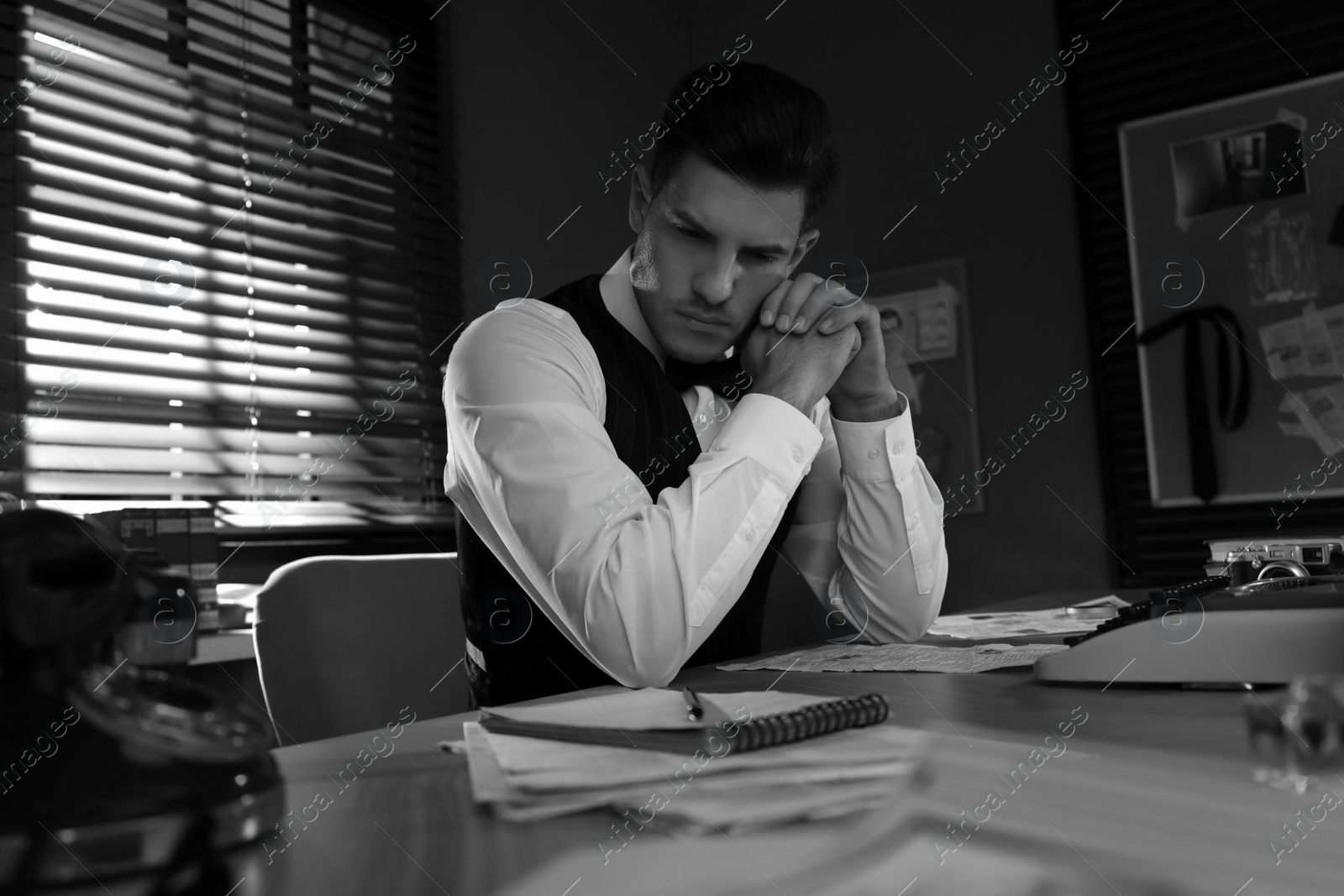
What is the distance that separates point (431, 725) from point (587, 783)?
30 centimetres

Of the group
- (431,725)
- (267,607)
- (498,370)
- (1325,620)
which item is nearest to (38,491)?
(267,607)

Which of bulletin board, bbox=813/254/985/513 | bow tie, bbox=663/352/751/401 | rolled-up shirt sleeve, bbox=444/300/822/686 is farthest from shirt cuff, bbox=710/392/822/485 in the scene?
bulletin board, bbox=813/254/985/513

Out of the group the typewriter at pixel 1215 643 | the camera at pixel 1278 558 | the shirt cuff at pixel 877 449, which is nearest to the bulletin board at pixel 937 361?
the camera at pixel 1278 558

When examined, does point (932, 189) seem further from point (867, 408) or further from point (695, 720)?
point (695, 720)

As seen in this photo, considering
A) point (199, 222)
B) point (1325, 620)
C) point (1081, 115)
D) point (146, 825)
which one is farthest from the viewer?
point (1081, 115)

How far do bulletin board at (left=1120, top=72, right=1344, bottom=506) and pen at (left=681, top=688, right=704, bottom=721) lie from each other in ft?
8.52

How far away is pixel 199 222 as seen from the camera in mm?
2422

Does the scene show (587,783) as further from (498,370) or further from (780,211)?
(780,211)

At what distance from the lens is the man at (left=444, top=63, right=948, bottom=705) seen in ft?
3.58

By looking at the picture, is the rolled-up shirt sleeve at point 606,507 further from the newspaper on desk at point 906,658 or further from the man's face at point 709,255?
the man's face at point 709,255

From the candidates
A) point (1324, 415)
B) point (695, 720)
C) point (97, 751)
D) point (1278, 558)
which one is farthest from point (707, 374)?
point (1324, 415)

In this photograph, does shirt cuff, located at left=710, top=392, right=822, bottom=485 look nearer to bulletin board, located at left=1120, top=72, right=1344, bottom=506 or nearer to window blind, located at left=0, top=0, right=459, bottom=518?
window blind, located at left=0, top=0, right=459, bottom=518

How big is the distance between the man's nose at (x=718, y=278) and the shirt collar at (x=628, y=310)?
158mm

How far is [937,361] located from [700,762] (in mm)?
2847
